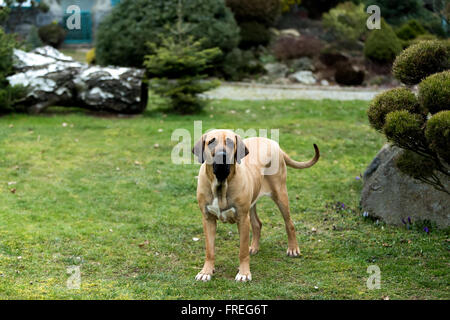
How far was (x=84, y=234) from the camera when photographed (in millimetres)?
7156

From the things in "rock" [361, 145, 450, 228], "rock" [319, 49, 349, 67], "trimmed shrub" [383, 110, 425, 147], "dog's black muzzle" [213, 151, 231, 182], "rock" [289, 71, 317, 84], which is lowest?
"rock" [289, 71, 317, 84]

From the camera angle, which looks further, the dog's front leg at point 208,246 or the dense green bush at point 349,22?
the dense green bush at point 349,22

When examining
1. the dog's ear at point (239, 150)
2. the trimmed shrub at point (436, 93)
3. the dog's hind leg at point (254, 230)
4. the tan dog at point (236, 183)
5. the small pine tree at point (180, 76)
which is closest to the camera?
the trimmed shrub at point (436, 93)

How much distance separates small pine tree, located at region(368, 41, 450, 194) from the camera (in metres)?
4.88

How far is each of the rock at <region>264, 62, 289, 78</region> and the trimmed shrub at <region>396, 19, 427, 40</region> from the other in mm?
4073

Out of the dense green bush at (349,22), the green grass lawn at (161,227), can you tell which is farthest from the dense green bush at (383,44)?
the green grass lawn at (161,227)

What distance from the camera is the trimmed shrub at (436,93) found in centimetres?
507

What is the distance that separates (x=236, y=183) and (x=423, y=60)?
244 centimetres

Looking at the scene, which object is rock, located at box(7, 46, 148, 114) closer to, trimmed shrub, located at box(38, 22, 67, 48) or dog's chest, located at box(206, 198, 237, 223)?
dog's chest, located at box(206, 198, 237, 223)

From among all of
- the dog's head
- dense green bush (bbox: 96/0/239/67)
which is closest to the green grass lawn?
the dog's head

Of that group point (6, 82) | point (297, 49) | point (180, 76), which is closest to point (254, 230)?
point (180, 76)

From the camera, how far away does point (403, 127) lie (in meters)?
5.21

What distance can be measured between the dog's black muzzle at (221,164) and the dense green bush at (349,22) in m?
16.4

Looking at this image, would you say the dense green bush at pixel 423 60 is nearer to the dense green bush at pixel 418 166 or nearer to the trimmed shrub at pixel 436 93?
the trimmed shrub at pixel 436 93
